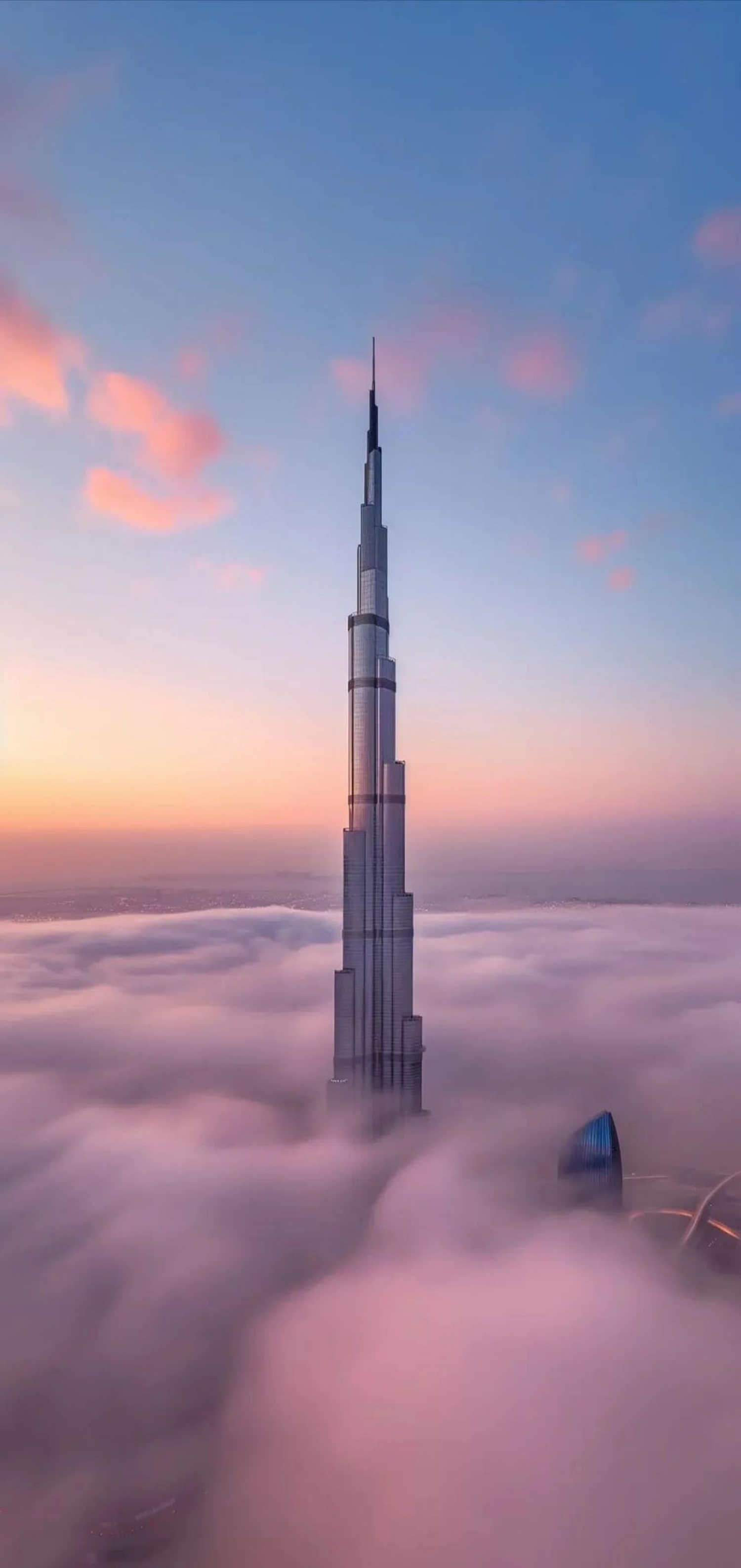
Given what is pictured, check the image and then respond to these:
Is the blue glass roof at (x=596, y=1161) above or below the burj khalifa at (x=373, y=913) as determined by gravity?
below

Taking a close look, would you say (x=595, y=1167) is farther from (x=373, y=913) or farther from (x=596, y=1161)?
(x=373, y=913)

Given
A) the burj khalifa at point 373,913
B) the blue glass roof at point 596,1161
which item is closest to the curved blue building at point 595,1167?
the blue glass roof at point 596,1161

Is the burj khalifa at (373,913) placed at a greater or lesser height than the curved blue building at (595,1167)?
greater

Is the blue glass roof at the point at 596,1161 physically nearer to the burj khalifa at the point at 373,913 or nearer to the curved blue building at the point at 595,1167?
the curved blue building at the point at 595,1167

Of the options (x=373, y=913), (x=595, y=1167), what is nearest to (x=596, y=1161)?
(x=595, y=1167)

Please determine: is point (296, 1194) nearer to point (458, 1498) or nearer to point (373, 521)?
point (458, 1498)
